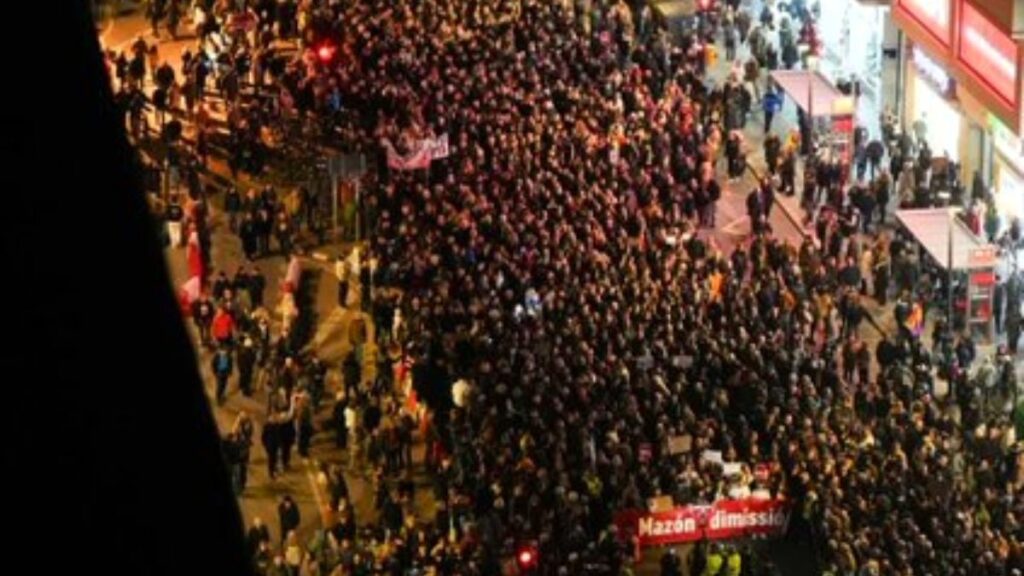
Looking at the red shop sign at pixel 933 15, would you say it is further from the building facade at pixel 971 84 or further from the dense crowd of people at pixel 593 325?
the dense crowd of people at pixel 593 325

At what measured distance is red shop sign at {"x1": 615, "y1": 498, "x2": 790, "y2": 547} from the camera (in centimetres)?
3256

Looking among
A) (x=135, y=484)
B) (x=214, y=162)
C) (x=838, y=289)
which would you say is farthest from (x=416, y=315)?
(x=135, y=484)

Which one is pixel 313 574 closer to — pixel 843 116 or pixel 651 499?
pixel 651 499

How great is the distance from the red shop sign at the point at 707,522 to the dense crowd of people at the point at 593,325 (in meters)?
0.25

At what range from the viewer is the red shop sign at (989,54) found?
146 ft

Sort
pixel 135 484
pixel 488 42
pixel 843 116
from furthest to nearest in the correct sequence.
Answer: pixel 488 42
pixel 843 116
pixel 135 484

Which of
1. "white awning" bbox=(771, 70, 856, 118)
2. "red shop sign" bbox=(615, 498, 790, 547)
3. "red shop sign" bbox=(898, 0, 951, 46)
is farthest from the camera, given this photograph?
"white awning" bbox=(771, 70, 856, 118)

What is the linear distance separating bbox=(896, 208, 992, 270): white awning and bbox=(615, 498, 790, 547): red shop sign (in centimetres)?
1021

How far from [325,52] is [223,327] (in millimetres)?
16892

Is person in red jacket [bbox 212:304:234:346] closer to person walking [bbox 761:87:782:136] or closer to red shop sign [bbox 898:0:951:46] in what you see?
red shop sign [bbox 898:0:951:46]

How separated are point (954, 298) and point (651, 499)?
11.8m

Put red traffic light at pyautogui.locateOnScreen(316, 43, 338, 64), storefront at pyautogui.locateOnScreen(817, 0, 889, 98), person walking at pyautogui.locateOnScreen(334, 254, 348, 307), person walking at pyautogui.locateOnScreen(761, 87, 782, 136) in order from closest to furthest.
→ person walking at pyautogui.locateOnScreen(334, 254, 348, 307) → red traffic light at pyautogui.locateOnScreen(316, 43, 338, 64) → person walking at pyautogui.locateOnScreen(761, 87, 782, 136) → storefront at pyautogui.locateOnScreen(817, 0, 889, 98)

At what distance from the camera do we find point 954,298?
141ft

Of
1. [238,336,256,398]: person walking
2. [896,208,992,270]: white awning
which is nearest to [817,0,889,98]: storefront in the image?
[896,208,992,270]: white awning
